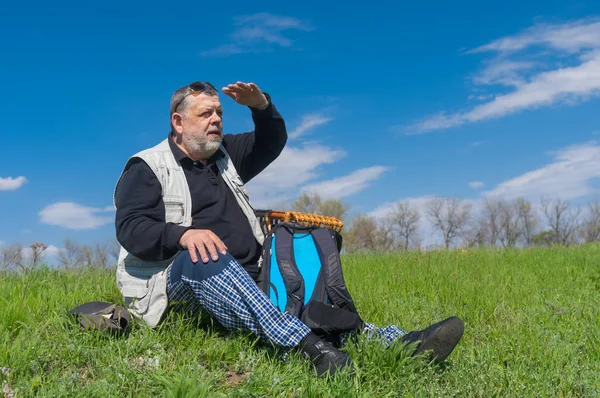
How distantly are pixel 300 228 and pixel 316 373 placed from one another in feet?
4.81

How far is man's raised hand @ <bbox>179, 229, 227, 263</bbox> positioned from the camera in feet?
12.6

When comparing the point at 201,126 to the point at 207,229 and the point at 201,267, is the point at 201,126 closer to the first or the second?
the point at 207,229

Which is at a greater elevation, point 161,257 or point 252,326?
point 161,257

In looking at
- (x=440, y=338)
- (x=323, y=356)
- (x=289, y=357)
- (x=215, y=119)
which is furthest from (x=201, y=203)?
(x=440, y=338)

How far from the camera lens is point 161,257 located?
420cm

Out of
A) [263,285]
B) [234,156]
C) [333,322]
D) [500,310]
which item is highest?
[234,156]

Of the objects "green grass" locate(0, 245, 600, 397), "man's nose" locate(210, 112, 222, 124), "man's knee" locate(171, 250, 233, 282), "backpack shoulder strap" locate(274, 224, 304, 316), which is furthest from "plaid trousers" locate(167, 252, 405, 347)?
"man's nose" locate(210, 112, 222, 124)

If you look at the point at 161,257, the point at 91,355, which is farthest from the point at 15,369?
the point at 161,257

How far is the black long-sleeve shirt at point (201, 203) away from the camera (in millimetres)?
4121

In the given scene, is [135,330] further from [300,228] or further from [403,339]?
[403,339]

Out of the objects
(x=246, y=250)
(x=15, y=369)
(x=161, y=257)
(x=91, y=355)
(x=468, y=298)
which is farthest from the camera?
(x=468, y=298)

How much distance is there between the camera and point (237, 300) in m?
3.87

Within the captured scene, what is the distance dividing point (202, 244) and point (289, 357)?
3.33 ft

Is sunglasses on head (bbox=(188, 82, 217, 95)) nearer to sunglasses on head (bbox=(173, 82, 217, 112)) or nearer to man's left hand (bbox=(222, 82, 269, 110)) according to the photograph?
sunglasses on head (bbox=(173, 82, 217, 112))
